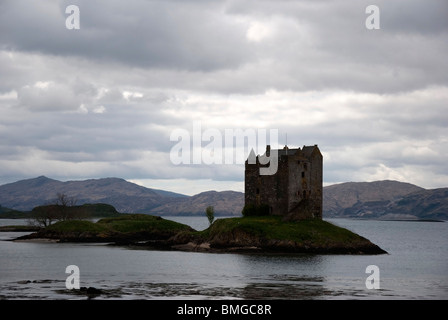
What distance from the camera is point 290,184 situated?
10856 centimetres

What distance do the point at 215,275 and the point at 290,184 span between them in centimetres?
4185

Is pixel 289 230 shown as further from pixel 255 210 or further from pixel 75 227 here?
pixel 75 227

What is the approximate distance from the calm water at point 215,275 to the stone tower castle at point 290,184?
610 inches

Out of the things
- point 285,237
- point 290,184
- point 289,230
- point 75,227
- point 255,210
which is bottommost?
point 285,237

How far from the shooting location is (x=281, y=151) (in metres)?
113

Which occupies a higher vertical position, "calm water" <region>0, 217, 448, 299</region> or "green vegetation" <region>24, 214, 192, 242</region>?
"green vegetation" <region>24, 214, 192, 242</region>

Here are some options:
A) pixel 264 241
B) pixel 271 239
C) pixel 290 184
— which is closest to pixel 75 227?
pixel 290 184

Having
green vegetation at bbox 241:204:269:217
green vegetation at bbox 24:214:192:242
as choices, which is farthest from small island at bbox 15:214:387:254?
green vegetation at bbox 24:214:192:242

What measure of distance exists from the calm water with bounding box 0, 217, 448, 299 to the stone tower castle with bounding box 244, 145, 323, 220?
50.8ft

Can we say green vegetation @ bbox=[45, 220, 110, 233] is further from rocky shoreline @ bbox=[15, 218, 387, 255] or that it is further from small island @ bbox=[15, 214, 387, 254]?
rocky shoreline @ bbox=[15, 218, 387, 255]

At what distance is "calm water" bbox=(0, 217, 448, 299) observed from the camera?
53719mm
